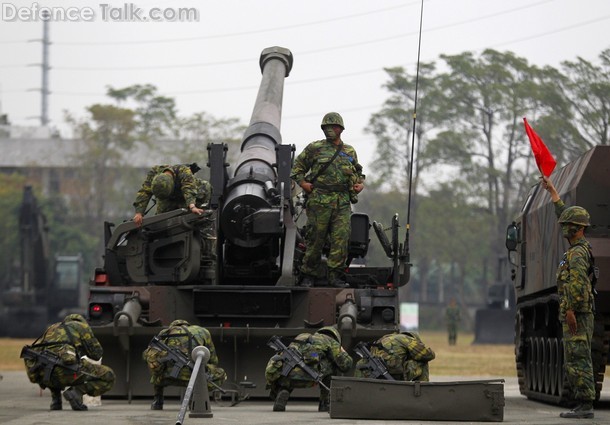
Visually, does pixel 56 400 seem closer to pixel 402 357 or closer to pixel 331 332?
pixel 331 332

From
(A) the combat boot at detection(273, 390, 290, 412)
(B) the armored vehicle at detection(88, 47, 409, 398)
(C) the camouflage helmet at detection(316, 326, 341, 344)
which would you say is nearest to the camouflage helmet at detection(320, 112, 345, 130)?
(B) the armored vehicle at detection(88, 47, 409, 398)

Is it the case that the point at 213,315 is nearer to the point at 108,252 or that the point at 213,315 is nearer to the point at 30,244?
the point at 108,252

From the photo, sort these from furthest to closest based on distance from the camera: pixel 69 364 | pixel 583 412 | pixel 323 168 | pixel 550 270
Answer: pixel 550 270 → pixel 323 168 → pixel 69 364 → pixel 583 412

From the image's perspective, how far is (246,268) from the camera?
1908cm

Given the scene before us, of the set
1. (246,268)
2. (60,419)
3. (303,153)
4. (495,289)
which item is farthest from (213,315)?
(495,289)

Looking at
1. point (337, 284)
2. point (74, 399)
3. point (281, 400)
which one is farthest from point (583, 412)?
point (74, 399)

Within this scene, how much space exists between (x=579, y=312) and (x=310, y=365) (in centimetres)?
268

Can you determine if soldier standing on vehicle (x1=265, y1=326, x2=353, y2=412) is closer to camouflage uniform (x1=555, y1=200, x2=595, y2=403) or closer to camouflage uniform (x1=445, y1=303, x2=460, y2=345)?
camouflage uniform (x1=555, y1=200, x2=595, y2=403)

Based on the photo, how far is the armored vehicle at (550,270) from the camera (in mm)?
17531

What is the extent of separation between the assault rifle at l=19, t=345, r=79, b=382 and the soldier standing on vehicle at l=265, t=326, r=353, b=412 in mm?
2054

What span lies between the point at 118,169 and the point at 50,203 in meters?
5.25

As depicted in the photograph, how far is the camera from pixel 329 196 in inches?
724

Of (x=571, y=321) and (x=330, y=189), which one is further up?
(x=330, y=189)

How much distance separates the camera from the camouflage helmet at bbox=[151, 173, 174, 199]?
18609 mm
